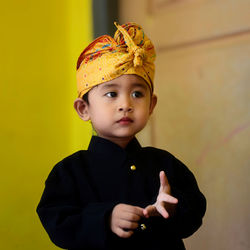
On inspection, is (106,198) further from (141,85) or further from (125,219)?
(141,85)

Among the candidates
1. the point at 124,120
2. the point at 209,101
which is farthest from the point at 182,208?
the point at 209,101

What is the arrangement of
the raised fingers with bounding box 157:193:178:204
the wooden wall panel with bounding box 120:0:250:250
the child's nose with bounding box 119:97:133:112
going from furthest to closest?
the wooden wall panel with bounding box 120:0:250:250 < the child's nose with bounding box 119:97:133:112 < the raised fingers with bounding box 157:193:178:204

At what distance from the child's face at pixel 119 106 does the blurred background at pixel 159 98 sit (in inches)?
21.6

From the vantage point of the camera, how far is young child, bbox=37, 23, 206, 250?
40.1 inches

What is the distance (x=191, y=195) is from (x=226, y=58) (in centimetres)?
61

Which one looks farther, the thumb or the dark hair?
the dark hair

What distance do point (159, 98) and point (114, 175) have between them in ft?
2.39

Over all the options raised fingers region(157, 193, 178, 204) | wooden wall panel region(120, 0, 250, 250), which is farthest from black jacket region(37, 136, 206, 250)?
→ wooden wall panel region(120, 0, 250, 250)

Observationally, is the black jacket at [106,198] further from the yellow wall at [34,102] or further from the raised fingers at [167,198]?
the yellow wall at [34,102]

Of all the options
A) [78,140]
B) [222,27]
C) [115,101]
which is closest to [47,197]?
[115,101]

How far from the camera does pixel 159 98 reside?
1.77m

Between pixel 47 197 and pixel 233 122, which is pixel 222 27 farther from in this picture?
pixel 47 197

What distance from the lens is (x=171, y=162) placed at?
1.21 meters

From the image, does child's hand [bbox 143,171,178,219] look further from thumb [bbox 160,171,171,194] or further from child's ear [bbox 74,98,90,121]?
child's ear [bbox 74,98,90,121]
